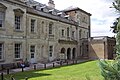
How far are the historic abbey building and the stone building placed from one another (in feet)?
7.00

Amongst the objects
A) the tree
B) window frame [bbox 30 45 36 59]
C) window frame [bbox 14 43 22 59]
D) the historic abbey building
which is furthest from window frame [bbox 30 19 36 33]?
the tree

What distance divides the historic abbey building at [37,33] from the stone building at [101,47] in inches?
83.9

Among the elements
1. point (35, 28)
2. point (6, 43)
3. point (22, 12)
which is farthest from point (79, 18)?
point (6, 43)

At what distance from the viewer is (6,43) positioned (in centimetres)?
2161

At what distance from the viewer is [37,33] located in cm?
2770

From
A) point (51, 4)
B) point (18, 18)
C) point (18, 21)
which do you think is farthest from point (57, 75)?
point (51, 4)

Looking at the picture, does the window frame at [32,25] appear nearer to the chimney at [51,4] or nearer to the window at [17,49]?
the window at [17,49]

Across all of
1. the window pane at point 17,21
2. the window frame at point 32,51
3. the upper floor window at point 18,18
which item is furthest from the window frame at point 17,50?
the window frame at point 32,51

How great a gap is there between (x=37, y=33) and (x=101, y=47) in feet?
53.2

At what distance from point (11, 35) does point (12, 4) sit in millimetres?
3631

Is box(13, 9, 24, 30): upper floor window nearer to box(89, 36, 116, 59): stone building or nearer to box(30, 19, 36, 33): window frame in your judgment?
box(30, 19, 36, 33): window frame

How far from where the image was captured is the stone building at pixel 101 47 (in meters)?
38.0

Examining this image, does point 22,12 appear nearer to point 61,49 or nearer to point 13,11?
point 13,11

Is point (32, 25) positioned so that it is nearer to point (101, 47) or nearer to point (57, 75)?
point (57, 75)
